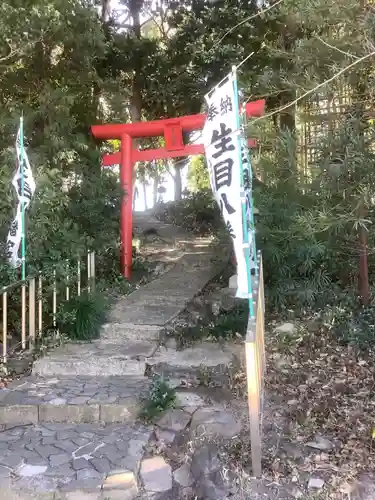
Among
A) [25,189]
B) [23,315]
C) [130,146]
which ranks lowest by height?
[23,315]

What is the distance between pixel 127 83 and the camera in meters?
11.9

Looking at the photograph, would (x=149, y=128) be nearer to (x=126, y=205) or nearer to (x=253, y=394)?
(x=126, y=205)

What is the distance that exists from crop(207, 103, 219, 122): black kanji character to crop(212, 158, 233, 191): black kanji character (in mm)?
453

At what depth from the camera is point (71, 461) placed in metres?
3.61

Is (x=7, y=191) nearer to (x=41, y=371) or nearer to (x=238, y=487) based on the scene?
(x=41, y=371)

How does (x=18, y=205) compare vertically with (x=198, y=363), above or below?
above

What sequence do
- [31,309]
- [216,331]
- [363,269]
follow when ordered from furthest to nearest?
1. [363,269]
2. [216,331]
3. [31,309]

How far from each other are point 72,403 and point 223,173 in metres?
2.45

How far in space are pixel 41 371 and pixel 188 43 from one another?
26.4 feet

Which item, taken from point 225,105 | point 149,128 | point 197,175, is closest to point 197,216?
point 197,175

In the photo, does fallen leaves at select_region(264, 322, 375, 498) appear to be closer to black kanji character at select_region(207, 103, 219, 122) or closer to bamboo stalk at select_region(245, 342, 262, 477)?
bamboo stalk at select_region(245, 342, 262, 477)

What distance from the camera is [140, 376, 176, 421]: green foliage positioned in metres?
4.21

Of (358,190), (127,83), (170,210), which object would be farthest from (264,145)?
(170,210)

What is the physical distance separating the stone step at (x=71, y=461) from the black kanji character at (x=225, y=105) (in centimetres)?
274
